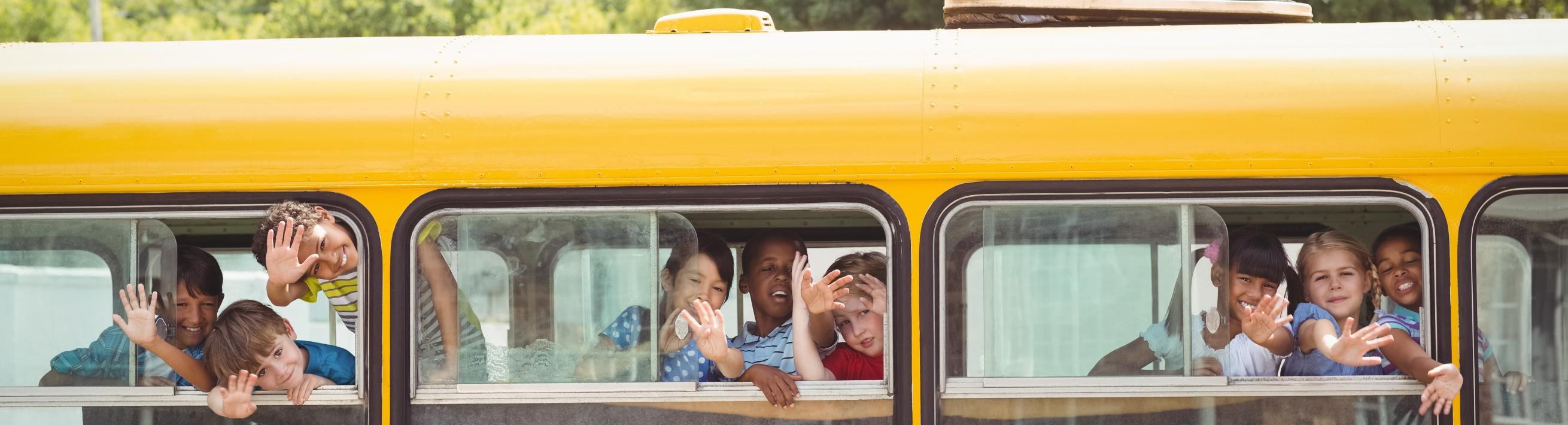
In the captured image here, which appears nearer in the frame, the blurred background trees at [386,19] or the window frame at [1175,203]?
the window frame at [1175,203]

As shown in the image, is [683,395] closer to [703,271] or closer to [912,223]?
[703,271]

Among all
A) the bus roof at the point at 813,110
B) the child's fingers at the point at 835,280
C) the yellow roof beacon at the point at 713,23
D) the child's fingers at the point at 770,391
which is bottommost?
the child's fingers at the point at 770,391

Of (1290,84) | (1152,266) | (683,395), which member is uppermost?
(1290,84)

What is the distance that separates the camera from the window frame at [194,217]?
372 cm

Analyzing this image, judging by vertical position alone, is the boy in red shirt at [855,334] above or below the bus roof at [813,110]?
below

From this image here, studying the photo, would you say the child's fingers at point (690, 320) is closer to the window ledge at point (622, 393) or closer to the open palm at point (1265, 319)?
the window ledge at point (622, 393)

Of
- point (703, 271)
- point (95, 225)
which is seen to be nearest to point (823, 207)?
point (703, 271)

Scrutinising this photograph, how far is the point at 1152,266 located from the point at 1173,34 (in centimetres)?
67

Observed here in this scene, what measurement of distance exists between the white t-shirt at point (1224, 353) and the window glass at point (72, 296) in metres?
2.68

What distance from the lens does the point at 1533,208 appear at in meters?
3.57

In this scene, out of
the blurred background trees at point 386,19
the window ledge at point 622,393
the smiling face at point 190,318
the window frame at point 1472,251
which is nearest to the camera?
the window frame at point 1472,251

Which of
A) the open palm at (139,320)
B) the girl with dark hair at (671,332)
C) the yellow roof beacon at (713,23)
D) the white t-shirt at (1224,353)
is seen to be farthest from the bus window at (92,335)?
the white t-shirt at (1224,353)

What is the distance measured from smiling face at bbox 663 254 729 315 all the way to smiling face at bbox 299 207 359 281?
0.83 m

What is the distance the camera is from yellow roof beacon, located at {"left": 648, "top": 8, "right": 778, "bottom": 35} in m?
4.24
